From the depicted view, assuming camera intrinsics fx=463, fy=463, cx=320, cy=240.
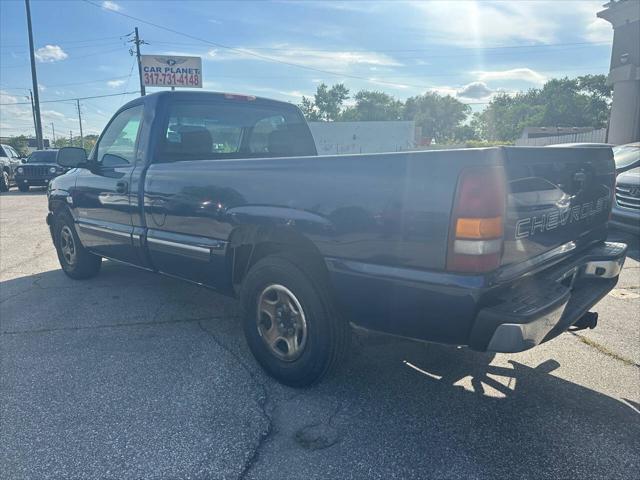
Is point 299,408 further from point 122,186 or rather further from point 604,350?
point 122,186

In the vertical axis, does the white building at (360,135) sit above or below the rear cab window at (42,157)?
above

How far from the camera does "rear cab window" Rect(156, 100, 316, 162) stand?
400 cm

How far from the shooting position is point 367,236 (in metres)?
2.36

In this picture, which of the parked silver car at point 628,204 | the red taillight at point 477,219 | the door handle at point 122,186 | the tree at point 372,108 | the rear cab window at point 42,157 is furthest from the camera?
the tree at point 372,108

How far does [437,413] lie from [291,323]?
3.30ft

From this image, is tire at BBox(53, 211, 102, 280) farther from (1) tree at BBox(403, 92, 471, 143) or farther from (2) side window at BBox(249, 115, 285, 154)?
(1) tree at BBox(403, 92, 471, 143)

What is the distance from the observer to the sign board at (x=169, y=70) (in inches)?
1374

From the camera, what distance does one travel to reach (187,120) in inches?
162

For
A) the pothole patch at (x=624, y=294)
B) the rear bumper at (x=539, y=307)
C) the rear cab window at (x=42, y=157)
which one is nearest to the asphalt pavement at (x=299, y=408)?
the rear bumper at (x=539, y=307)

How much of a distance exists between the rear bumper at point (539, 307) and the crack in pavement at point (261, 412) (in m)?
1.19

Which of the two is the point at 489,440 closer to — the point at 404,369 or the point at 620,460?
the point at 620,460

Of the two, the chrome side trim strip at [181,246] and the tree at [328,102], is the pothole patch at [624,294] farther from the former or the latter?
the tree at [328,102]

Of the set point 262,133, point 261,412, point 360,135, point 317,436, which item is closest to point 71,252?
point 262,133

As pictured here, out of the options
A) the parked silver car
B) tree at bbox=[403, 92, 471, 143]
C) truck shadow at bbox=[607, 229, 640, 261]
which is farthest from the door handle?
tree at bbox=[403, 92, 471, 143]
